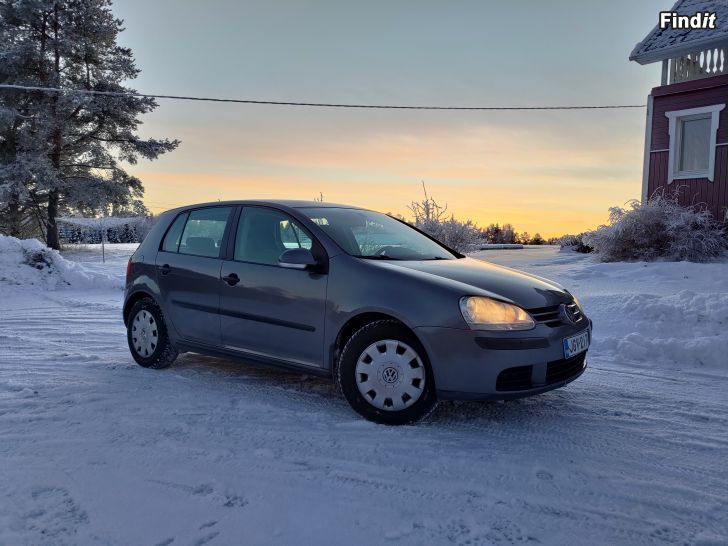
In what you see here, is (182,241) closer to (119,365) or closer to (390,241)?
(119,365)

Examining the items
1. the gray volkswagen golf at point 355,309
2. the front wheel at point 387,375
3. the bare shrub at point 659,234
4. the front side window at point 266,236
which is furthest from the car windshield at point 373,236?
the bare shrub at point 659,234

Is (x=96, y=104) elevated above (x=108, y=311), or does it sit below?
above

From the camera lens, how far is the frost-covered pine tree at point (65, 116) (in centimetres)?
2689

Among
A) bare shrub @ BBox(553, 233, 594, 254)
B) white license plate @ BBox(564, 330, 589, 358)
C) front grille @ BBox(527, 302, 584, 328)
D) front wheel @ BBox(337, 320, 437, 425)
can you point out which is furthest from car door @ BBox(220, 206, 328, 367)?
bare shrub @ BBox(553, 233, 594, 254)

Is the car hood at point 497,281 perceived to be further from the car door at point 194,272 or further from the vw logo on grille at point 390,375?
the car door at point 194,272

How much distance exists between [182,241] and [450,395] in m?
3.13

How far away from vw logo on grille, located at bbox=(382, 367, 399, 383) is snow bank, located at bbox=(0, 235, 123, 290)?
1031 cm

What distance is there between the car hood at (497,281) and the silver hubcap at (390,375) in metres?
0.57

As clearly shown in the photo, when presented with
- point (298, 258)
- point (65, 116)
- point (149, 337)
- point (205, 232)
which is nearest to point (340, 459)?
point (298, 258)

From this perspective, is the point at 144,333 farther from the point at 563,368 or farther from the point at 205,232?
the point at 563,368

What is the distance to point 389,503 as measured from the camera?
296 centimetres

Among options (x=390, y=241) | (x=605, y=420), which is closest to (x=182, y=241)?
(x=390, y=241)

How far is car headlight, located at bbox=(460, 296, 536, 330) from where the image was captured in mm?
3885

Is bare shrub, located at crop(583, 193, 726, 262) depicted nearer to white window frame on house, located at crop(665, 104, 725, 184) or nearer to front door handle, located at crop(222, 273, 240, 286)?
white window frame on house, located at crop(665, 104, 725, 184)
